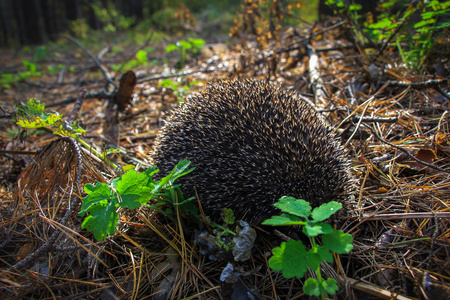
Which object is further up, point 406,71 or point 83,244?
point 406,71

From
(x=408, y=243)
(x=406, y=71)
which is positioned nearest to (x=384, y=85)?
(x=406, y=71)

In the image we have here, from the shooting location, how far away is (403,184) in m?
2.64

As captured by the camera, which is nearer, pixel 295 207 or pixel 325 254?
pixel 325 254

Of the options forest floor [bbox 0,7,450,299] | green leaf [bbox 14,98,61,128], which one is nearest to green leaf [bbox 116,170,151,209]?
forest floor [bbox 0,7,450,299]

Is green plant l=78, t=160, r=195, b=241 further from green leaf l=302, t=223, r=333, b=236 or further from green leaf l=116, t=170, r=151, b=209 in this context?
green leaf l=302, t=223, r=333, b=236

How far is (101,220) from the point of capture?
6.66ft

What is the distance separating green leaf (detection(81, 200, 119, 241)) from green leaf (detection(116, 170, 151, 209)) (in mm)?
121

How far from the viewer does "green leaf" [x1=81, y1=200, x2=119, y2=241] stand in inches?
78.8

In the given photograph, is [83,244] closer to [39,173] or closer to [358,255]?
[39,173]

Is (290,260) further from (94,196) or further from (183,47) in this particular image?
(183,47)

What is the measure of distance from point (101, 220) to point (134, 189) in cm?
33

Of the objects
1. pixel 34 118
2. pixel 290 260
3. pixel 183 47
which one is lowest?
pixel 290 260

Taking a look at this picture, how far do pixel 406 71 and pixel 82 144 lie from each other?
4540mm

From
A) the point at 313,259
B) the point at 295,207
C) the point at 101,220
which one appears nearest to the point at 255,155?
the point at 295,207
